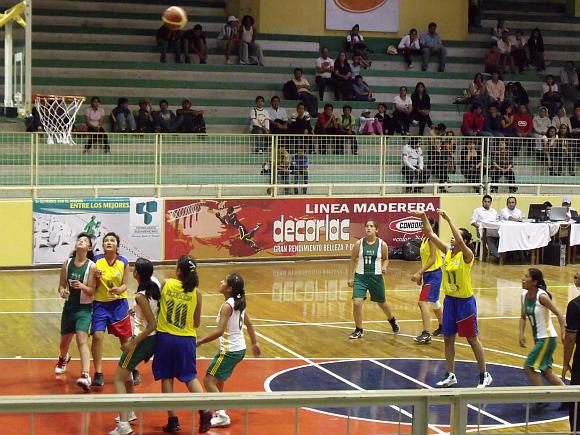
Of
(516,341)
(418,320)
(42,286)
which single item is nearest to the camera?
(516,341)

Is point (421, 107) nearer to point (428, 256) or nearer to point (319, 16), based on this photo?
point (319, 16)

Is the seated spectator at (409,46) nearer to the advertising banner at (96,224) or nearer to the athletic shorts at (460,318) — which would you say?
the advertising banner at (96,224)

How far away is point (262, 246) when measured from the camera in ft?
74.3

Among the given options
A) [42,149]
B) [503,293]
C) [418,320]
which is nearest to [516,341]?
[418,320]

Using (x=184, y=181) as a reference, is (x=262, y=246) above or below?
below

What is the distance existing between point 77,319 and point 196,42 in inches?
648

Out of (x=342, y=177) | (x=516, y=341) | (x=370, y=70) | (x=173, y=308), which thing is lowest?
(x=516, y=341)

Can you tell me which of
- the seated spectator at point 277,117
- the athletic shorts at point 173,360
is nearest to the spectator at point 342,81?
the seated spectator at point 277,117

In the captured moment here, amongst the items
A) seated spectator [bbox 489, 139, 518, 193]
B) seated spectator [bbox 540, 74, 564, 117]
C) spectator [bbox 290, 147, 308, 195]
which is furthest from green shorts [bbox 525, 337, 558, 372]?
seated spectator [bbox 540, 74, 564, 117]

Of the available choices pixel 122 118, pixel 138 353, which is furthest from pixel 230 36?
pixel 138 353

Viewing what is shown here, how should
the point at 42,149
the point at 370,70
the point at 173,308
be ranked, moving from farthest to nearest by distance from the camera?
the point at 370,70 → the point at 42,149 → the point at 173,308

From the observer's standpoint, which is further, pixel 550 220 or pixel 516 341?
pixel 550 220

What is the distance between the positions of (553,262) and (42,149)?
36.7 ft

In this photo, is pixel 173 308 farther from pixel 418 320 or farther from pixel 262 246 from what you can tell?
pixel 262 246
